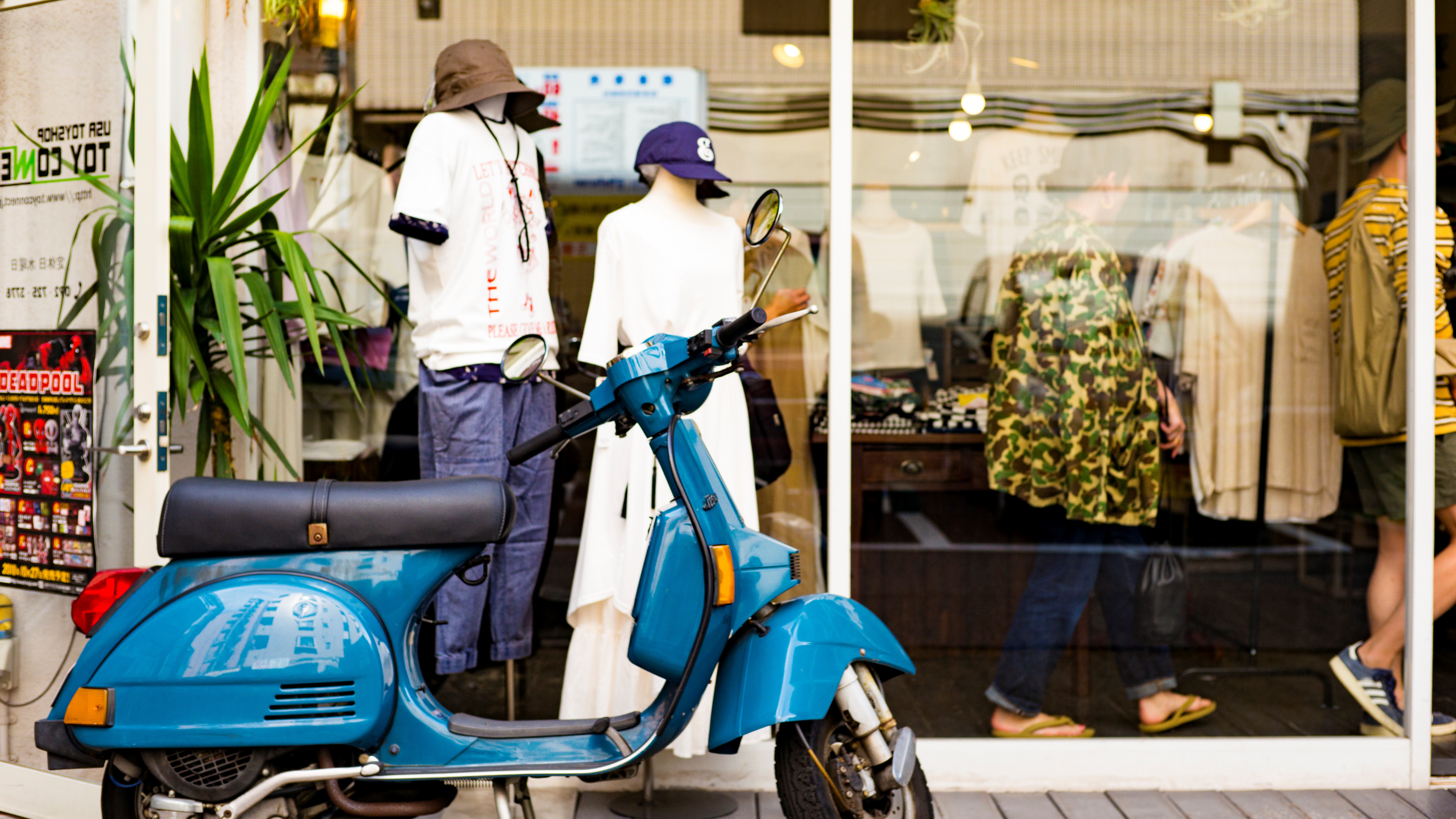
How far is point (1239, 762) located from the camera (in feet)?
9.99

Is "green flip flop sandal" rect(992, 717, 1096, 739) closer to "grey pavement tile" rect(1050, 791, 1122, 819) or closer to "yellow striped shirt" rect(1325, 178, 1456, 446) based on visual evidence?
"grey pavement tile" rect(1050, 791, 1122, 819)

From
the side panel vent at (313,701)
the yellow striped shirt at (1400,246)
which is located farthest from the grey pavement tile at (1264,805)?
the side panel vent at (313,701)

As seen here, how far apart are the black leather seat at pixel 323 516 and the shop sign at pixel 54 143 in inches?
38.8

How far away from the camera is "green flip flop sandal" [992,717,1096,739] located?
3229mm

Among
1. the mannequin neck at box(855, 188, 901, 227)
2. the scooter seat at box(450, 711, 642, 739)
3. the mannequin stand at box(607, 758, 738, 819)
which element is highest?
the mannequin neck at box(855, 188, 901, 227)

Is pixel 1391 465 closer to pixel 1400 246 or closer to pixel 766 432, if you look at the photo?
pixel 1400 246

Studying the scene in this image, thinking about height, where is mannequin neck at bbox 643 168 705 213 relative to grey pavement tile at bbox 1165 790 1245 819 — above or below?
above

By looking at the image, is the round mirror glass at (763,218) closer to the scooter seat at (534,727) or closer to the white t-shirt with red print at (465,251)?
the white t-shirt with red print at (465,251)

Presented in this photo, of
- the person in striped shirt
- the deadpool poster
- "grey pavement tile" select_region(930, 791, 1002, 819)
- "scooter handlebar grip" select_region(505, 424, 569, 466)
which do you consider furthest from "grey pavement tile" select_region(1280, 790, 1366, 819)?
the deadpool poster

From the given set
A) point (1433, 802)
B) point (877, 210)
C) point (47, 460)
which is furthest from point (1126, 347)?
point (47, 460)

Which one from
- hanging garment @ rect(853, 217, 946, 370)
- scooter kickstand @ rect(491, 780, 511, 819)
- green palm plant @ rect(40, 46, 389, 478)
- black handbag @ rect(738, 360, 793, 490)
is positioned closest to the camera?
scooter kickstand @ rect(491, 780, 511, 819)

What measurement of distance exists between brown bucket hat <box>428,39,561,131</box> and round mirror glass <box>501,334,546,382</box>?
999 mm

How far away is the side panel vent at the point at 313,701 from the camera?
201 centimetres

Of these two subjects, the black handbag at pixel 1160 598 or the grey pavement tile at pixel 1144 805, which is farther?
the black handbag at pixel 1160 598
